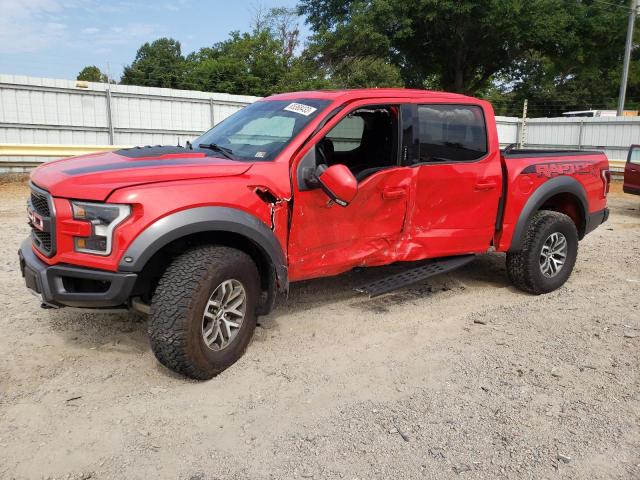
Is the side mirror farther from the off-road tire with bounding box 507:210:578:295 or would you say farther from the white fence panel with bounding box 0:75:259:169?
the white fence panel with bounding box 0:75:259:169

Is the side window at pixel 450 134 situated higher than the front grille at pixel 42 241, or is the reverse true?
the side window at pixel 450 134

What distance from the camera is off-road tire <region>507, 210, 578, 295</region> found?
5121 millimetres

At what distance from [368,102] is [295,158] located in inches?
34.8

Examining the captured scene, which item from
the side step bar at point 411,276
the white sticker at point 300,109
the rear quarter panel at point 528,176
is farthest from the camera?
the rear quarter panel at point 528,176

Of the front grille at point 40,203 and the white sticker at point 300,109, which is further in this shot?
the white sticker at point 300,109

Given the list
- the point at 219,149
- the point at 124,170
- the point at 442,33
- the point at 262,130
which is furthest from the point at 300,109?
the point at 442,33

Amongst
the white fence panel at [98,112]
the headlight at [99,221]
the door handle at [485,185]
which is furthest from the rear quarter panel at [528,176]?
the white fence panel at [98,112]

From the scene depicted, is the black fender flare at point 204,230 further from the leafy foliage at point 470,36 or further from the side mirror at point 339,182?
the leafy foliage at point 470,36

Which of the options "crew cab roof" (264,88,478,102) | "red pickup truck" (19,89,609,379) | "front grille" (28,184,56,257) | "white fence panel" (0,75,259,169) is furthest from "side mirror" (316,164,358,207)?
"white fence panel" (0,75,259,169)

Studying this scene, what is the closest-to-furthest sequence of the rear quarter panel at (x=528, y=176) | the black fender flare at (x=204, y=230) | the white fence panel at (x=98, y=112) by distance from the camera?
the black fender flare at (x=204, y=230)
the rear quarter panel at (x=528, y=176)
the white fence panel at (x=98, y=112)

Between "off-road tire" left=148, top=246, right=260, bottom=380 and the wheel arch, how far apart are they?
0.38ft

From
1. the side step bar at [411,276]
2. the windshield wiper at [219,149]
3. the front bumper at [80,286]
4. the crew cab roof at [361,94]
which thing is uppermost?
the crew cab roof at [361,94]

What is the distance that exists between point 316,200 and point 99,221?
4.64ft

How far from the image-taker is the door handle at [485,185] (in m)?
4.70
